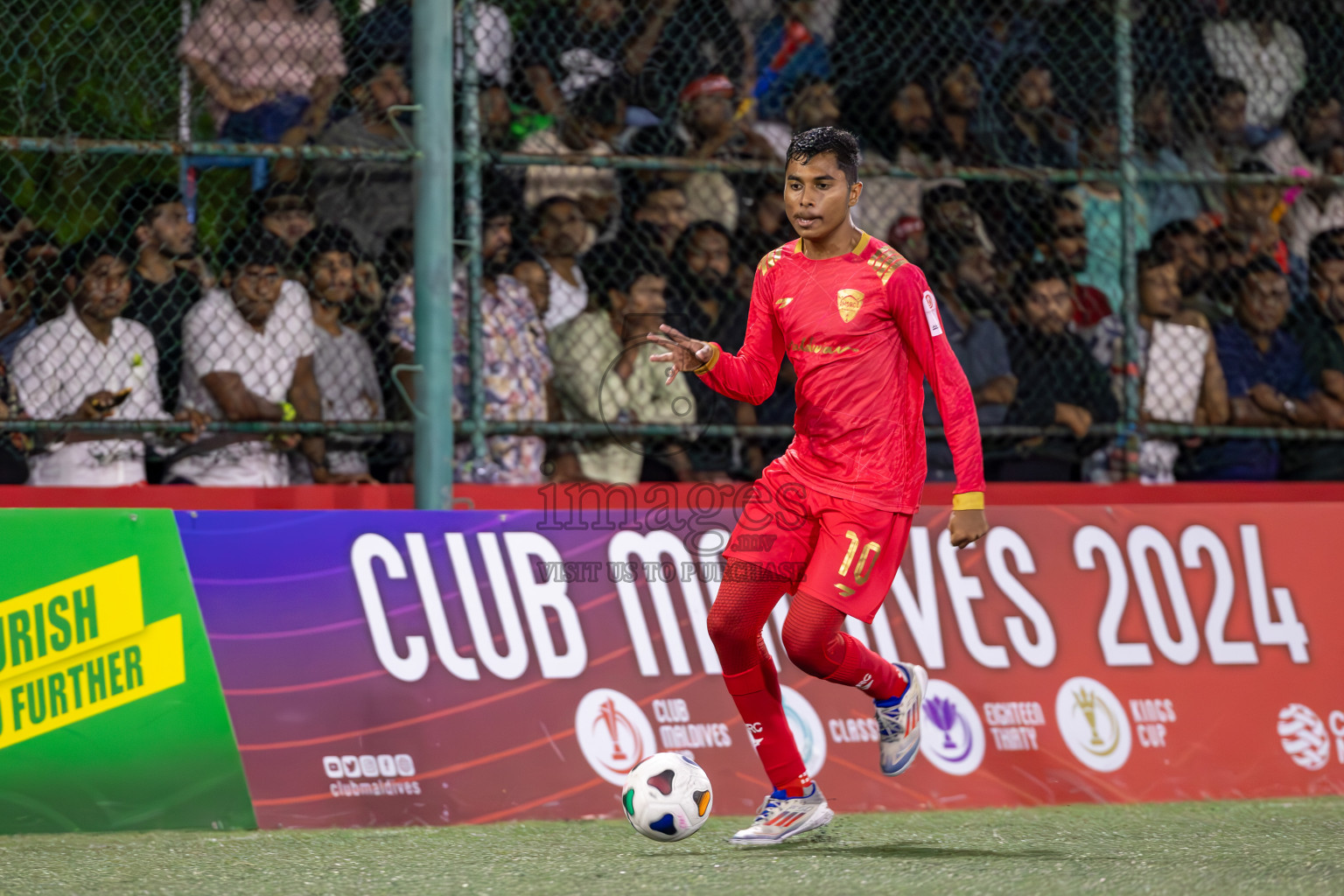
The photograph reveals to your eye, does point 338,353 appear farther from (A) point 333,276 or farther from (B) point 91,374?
(B) point 91,374

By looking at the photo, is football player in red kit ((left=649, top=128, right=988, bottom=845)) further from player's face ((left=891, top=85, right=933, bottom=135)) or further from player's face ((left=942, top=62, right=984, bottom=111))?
player's face ((left=942, top=62, right=984, bottom=111))

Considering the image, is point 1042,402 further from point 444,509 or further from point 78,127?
point 78,127

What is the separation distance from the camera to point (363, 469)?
6.17 metres

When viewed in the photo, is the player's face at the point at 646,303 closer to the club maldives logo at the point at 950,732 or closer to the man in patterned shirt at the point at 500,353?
the man in patterned shirt at the point at 500,353

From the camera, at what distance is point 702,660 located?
564 cm

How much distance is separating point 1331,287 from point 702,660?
381 cm

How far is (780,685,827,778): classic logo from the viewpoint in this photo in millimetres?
5590

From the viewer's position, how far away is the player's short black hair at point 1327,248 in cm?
733

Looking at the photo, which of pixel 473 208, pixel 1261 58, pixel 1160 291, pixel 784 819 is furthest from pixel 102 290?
pixel 1261 58

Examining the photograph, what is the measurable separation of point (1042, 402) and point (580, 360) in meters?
2.09

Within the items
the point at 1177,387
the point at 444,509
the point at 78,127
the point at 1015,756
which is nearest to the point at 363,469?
the point at 444,509

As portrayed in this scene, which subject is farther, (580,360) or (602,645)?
(580,360)

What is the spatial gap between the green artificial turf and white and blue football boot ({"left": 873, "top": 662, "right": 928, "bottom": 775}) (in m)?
0.25

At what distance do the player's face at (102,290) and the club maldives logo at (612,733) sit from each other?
2.40 m
